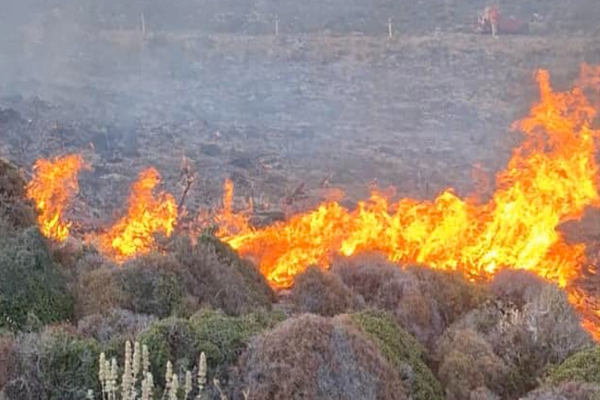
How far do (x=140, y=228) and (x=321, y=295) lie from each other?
3.78 m

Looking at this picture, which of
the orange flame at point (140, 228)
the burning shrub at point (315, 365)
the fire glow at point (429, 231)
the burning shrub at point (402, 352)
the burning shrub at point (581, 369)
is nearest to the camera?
the burning shrub at point (315, 365)

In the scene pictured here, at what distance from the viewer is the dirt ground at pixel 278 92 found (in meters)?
19.2

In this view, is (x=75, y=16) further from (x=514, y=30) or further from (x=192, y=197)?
(x=192, y=197)

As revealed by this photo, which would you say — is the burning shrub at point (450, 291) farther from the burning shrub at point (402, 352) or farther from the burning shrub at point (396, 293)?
the burning shrub at point (402, 352)

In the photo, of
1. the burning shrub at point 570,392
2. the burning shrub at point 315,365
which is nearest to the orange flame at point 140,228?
the burning shrub at point 315,365

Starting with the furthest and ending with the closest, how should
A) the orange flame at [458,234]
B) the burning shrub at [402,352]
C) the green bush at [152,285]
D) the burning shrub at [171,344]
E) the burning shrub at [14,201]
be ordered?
1. the orange flame at [458,234]
2. the burning shrub at [14,201]
3. the green bush at [152,285]
4. the burning shrub at [402,352]
5. the burning shrub at [171,344]

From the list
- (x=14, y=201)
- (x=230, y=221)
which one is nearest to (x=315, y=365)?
(x=14, y=201)

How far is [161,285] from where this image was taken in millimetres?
7922

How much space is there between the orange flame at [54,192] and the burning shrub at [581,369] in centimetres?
563

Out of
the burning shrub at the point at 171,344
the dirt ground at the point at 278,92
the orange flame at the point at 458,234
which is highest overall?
the burning shrub at the point at 171,344

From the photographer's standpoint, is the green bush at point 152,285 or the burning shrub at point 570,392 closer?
the burning shrub at point 570,392

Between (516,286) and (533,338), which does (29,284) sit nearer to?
(533,338)

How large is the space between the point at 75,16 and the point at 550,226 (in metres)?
28.0

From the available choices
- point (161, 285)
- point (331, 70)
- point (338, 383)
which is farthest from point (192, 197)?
point (331, 70)
